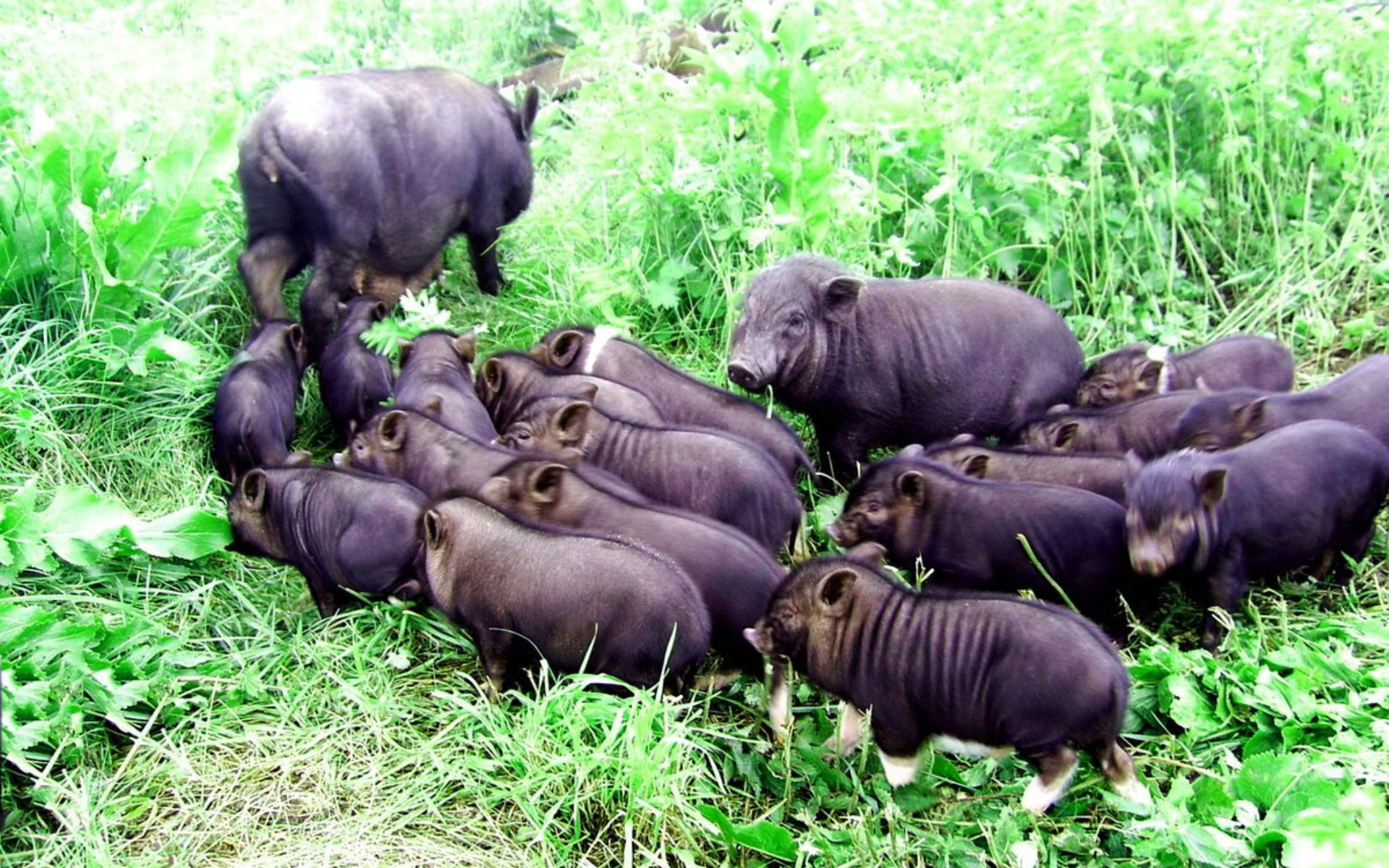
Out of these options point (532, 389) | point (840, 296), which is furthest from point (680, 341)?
point (840, 296)

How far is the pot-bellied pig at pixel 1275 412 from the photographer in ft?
17.3

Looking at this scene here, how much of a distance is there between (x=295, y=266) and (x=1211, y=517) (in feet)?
14.8

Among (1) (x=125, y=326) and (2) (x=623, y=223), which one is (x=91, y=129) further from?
(2) (x=623, y=223)

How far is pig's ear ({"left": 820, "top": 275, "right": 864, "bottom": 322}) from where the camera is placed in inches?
227

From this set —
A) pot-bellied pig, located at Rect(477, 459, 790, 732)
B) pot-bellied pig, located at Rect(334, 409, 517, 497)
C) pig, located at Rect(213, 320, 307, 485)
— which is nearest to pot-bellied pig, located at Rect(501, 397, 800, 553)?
pot-bellied pig, located at Rect(334, 409, 517, 497)

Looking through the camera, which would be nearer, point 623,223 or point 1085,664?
point 1085,664

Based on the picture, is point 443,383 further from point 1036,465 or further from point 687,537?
point 1036,465

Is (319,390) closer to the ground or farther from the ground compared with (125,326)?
closer to the ground

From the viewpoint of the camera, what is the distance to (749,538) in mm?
4672

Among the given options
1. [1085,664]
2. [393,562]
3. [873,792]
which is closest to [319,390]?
[393,562]

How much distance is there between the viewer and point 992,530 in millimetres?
4820

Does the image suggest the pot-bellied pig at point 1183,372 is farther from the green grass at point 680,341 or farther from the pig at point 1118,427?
the green grass at point 680,341

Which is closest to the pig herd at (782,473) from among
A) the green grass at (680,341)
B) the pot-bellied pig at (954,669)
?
the pot-bellied pig at (954,669)

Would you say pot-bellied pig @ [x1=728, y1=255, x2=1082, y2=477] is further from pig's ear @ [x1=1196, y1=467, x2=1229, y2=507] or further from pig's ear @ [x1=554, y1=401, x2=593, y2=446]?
pig's ear @ [x1=1196, y1=467, x2=1229, y2=507]
